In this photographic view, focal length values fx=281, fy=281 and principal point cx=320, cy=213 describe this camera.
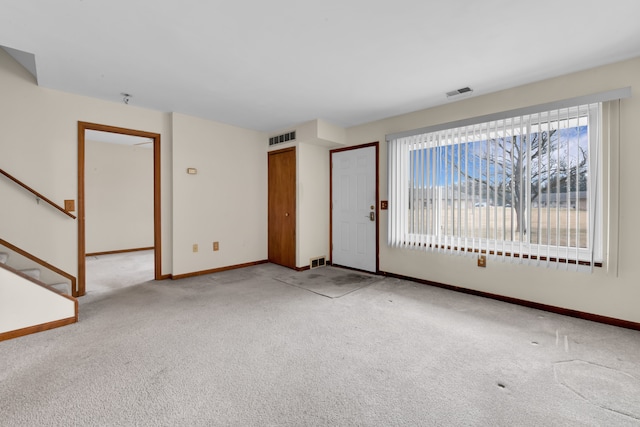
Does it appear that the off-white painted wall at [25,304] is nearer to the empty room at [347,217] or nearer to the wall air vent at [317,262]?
the empty room at [347,217]

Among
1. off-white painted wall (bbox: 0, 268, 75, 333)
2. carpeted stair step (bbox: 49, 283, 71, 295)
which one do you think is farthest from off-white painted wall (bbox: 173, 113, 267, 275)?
off-white painted wall (bbox: 0, 268, 75, 333)

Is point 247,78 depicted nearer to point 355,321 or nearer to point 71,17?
point 71,17

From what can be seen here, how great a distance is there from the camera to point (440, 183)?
3646 millimetres

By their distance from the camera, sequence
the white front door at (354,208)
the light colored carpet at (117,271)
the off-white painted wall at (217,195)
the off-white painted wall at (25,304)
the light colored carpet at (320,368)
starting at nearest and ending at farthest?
the light colored carpet at (320,368)
the off-white painted wall at (25,304)
the light colored carpet at (117,271)
the off-white painted wall at (217,195)
the white front door at (354,208)

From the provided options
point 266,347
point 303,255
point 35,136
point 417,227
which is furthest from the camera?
point 303,255

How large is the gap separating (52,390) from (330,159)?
437 centimetres

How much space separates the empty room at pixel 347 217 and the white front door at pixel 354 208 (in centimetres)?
4

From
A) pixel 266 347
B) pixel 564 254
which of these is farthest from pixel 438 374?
pixel 564 254

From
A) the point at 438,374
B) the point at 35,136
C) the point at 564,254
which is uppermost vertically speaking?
the point at 35,136

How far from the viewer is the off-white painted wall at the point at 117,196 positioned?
5855 mm

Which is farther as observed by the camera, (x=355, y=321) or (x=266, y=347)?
(x=355, y=321)

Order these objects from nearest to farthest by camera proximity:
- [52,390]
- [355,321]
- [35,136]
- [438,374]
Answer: [52,390]
[438,374]
[355,321]
[35,136]

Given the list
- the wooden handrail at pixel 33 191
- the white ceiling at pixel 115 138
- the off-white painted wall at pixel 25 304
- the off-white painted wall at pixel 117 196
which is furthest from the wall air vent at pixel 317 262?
the off-white painted wall at pixel 117 196

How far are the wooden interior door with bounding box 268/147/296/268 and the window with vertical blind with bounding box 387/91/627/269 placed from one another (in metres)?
1.78
